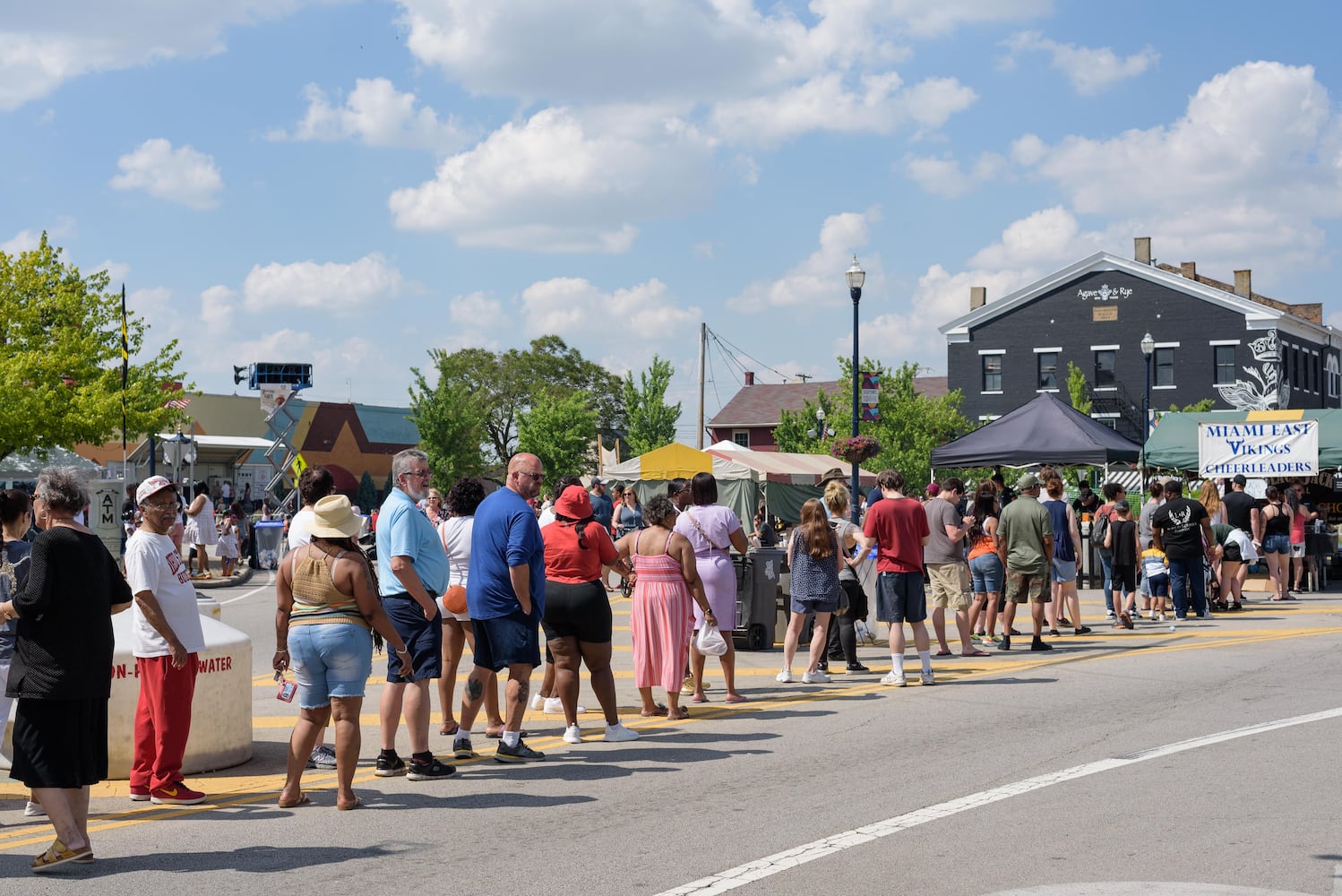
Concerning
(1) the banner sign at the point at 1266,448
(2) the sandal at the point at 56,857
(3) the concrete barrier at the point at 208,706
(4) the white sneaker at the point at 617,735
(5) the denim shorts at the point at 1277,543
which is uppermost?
(1) the banner sign at the point at 1266,448

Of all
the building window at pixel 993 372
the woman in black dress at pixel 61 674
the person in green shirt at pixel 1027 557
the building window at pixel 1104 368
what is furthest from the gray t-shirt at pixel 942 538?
the building window at pixel 993 372

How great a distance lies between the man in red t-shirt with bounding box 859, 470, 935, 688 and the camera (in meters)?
12.2

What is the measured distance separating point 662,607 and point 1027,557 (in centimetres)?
613

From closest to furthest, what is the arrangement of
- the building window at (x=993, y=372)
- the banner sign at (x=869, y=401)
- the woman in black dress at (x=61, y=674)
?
the woman in black dress at (x=61, y=674), the banner sign at (x=869, y=401), the building window at (x=993, y=372)

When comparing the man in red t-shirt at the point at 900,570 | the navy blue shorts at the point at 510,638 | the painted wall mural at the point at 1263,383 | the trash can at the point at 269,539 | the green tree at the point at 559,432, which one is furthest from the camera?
the green tree at the point at 559,432

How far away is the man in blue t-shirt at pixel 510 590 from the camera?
8.77 meters

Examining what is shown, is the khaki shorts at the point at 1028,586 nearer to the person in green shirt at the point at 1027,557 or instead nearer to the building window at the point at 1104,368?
the person in green shirt at the point at 1027,557

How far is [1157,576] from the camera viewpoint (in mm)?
18391

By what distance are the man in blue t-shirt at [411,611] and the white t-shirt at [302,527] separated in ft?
1.50

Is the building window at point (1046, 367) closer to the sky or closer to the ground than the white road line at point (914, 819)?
closer to the sky

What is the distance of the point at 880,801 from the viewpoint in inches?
295

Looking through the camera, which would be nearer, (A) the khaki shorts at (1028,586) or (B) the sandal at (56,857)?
(B) the sandal at (56,857)

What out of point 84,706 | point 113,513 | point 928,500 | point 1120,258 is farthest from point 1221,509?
point 1120,258

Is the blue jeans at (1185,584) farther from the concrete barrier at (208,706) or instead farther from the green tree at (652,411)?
the green tree at (652,411)
